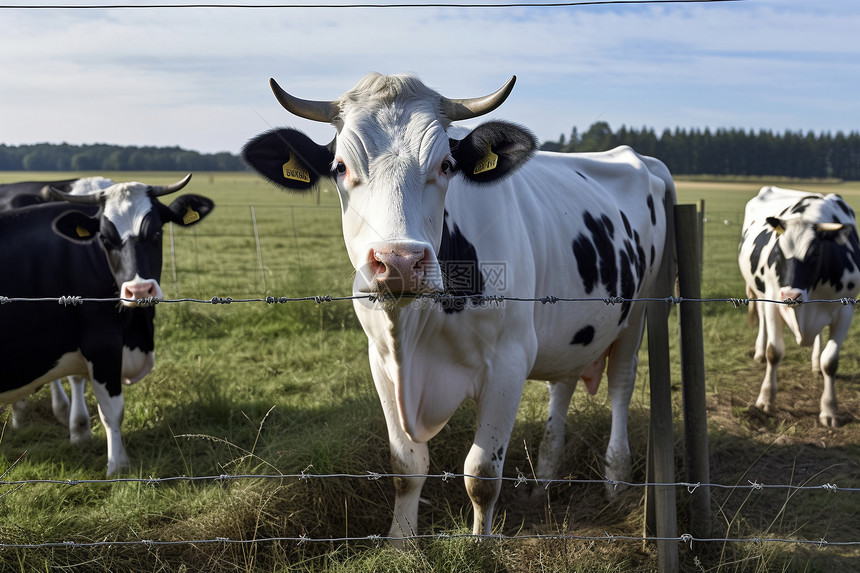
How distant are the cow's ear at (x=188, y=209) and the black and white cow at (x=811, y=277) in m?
5.47

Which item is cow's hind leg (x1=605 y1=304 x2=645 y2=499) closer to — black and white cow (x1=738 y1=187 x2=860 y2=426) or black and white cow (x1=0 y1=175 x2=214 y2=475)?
black and white cow (x1=738 y1=187 x2=860 y2=426)

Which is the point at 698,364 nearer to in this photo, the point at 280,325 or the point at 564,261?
the point at 564,261

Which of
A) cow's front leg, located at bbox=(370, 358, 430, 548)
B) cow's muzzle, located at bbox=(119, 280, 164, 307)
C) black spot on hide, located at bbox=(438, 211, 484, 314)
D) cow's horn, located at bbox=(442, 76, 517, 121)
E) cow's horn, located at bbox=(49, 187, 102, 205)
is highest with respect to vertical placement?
cow's horn, located at bbox=(442, 76, 517, 121)

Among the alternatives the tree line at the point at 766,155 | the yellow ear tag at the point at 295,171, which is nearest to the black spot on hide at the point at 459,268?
the yellow ear tag at the point at 295,171

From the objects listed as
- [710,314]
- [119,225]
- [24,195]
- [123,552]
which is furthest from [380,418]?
[710,314]

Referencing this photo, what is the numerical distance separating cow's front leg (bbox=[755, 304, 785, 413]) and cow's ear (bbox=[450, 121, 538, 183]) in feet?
14.7

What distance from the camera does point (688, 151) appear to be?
150 ft

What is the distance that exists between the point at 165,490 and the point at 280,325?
5.16m

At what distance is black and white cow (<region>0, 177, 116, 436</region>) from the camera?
5.45 m

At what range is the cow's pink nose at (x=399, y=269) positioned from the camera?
2.52 m

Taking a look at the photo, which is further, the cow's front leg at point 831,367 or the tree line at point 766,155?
the tree line at point 766,155

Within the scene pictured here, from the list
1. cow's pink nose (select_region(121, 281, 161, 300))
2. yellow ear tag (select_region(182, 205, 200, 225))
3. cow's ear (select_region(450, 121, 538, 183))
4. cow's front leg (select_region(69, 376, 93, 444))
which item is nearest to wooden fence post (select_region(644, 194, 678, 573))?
cow's ear (select_region(450, 121, 538, 183))

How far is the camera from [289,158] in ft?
11.3

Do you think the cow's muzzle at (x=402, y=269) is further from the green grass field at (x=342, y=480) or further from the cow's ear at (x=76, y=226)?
the cow's ear at (x=76, y=226)
